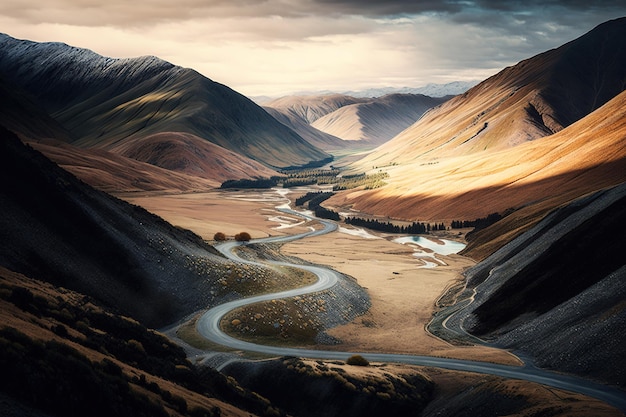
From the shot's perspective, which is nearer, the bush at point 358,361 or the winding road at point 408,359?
the winding road at point 408,359

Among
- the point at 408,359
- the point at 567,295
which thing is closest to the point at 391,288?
the point at 567,295

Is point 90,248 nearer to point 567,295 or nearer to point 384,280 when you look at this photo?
point 384,280

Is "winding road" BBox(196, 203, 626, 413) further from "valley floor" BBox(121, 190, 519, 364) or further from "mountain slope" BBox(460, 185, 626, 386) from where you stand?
"valley floor" BBox(121, 190, 519, 364)

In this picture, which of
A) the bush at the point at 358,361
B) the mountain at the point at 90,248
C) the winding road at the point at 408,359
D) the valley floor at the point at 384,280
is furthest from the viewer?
the valley floor at the point at 384,280

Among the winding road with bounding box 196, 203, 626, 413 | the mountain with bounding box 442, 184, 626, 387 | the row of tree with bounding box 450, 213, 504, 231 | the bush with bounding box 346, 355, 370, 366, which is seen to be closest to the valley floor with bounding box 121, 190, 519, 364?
the winding road with bounding box 196, 203, 626, 413

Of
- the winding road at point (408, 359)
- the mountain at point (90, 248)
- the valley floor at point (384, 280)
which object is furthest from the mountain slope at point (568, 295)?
the mountain at point (90, 248)

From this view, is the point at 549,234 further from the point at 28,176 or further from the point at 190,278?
the point at 28,176

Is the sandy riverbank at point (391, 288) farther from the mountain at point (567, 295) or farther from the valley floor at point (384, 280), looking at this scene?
the mountain at point (567, 295)

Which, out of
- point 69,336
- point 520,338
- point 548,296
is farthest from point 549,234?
point 69,336

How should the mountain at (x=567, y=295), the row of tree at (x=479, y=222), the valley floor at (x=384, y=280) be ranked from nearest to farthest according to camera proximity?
the mountain at (x=567, y=295) → the valley floor at (x=384, y=280) → the row of tree at (x=479, y=222)

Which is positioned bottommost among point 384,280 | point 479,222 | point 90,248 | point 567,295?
point 384,280

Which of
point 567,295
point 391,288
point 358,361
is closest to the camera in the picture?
point 358,361
